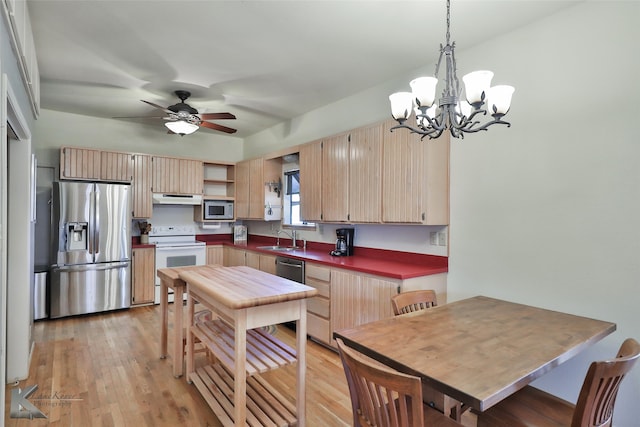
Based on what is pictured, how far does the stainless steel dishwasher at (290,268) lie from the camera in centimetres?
361

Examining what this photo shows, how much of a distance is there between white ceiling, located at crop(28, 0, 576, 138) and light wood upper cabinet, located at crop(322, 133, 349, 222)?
0.63m

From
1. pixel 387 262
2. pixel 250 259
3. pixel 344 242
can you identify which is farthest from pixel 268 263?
pixel 387 262

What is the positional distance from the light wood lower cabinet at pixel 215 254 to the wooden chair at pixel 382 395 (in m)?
4.38

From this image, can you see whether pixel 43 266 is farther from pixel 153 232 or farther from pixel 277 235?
pixel 277 235

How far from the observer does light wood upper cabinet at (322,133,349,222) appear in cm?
351

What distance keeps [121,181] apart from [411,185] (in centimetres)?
403

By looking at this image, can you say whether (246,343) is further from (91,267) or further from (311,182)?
(91,267)

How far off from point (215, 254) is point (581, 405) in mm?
4953

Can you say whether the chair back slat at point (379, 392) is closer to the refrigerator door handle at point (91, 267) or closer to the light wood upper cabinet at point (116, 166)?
the refrigerator door handle at point (91, 267)

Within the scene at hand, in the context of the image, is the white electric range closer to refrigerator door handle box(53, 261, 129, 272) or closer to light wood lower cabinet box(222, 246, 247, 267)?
light wood lower cabinet box(222, 246, 247, 267)

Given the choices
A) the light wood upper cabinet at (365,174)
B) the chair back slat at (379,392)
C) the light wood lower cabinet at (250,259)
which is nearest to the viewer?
the chair back slat at (379,392)

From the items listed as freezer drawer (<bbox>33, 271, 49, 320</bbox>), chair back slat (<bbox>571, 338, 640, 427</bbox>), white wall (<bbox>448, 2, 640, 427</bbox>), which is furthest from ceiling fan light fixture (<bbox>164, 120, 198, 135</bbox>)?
chair back slat (<bbox>571, 338, 640, 427</bbox>)

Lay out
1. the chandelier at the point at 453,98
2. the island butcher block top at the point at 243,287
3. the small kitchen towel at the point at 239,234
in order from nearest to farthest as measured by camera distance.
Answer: the chandelier at the point at 453,98
the island butcher block top at the point at 243,287
the small kitchen towel at the point at 239,234

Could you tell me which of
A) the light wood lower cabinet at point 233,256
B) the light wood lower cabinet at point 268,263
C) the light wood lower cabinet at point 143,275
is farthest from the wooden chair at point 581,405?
the light wood lower cabinet at point 143,275
